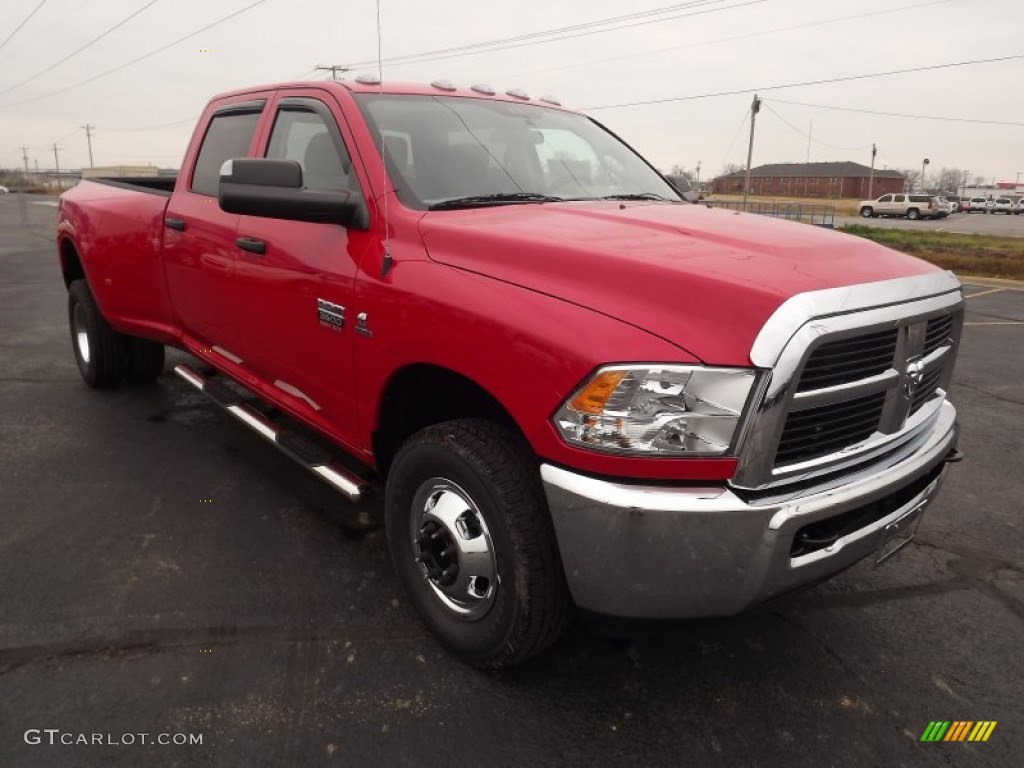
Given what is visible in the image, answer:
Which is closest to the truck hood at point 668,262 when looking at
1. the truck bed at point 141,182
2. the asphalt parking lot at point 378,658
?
the asphalt parking lot at point 378,658

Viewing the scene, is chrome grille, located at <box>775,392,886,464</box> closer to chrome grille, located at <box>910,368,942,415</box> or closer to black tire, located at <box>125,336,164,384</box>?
chrome grille, located at <box>910,368,942,415</box>

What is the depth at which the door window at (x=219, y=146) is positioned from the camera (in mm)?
3959

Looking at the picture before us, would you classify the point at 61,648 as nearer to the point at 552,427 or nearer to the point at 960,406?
the point at 552,427

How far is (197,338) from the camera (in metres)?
4.41

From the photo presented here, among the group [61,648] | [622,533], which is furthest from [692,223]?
[61,648]

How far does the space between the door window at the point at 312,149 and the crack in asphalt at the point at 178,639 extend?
1.68 meters

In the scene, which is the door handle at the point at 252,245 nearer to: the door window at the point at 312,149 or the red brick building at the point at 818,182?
the door window at the point at 312,149

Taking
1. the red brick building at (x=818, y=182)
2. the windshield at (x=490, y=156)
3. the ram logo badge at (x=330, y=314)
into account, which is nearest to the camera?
the ram logo badge at (x=330, y=314)

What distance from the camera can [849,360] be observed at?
6.92 ft

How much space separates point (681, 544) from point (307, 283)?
6.08 ft

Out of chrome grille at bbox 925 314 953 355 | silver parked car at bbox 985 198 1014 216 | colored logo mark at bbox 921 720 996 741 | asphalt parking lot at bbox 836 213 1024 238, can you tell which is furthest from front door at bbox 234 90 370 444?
silver parked car at bbox 985 198 1014 216

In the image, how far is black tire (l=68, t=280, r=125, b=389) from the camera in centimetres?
548

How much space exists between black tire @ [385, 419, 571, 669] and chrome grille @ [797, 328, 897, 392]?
814mm

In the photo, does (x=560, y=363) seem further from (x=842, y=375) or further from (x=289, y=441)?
(x=289, y=441)
